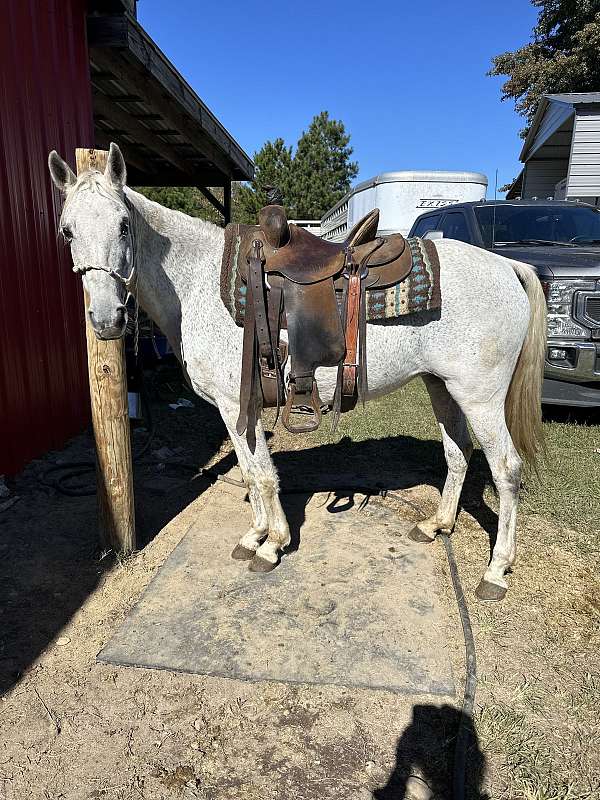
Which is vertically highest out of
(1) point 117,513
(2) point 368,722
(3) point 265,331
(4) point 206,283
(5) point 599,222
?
(5) point 599,222

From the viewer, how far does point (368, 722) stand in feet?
6.14

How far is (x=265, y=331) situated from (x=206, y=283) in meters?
0.46

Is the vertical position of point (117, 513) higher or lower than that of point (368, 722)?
higher

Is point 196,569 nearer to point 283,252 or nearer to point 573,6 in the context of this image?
point 283,252

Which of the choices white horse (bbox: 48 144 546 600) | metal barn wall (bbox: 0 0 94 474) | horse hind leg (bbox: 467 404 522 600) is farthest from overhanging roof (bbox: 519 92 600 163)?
horse hind leg (bbox: 467 404 522 600)

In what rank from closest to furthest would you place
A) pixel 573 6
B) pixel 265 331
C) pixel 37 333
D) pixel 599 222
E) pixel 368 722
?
pixel 368 722, pixel 265 331, pixel 37 333, pixel 599 222, pixel 573 6

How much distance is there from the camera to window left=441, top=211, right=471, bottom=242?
5523mm

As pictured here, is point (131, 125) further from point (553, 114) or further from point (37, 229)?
point (553, 114)

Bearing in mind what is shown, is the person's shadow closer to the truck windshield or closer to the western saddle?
the western saddle

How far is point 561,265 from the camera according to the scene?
15.4 feet

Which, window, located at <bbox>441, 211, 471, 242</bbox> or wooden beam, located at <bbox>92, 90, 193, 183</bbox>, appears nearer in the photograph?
window, located at <bbox>441, 211, 471, 242</bbox>

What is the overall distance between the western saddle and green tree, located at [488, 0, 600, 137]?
18.8 meters

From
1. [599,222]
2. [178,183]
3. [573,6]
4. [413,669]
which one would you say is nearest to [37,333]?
[413,669]

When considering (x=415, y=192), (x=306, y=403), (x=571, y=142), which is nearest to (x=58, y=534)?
(x=306, y=403)
